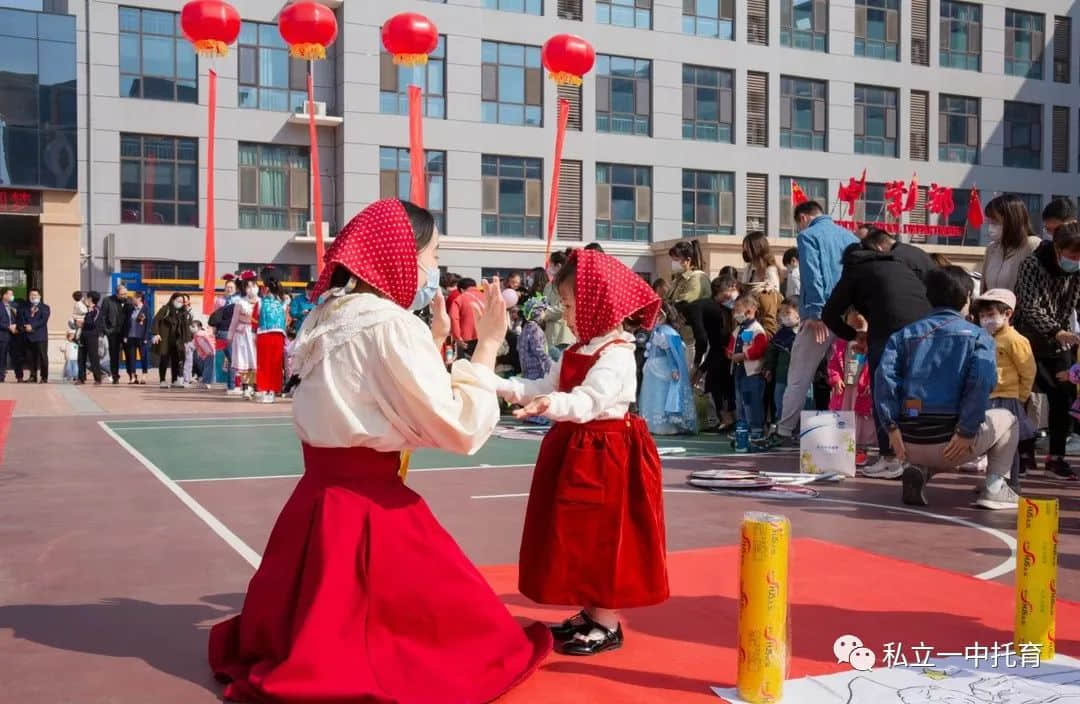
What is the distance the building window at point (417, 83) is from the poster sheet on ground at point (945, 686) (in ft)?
93.9

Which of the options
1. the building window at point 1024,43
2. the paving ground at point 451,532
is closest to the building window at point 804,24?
the building window at point 1024,43

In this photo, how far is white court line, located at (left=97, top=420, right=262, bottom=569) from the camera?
19.4 ft

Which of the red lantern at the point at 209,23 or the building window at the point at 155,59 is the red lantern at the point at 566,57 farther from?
the building window at the point at 155,59

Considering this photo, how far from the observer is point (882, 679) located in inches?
149

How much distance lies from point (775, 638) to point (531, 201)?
30224 millimetres

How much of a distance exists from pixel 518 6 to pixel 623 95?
13.9 feet

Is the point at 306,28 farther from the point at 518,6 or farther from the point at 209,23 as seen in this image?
the point at 518,6

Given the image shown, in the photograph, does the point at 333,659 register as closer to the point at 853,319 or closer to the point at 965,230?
the point at 853,319

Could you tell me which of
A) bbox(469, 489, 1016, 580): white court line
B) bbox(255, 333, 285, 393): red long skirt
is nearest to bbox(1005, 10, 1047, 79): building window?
bbox(255, 333, 285, 393): red long skirt

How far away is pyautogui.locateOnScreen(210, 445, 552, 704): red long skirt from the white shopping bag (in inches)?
215

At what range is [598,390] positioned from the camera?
13.5ft

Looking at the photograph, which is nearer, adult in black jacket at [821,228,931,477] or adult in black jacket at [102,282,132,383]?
adult in black jacket at [821,228,931,477]

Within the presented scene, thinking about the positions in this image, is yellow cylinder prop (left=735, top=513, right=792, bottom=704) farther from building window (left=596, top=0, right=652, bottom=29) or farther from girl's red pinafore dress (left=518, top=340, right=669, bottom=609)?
building window (left=596, top=0, right=652, bottom=29)

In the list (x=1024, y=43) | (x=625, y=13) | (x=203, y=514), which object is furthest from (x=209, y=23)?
(x=1024, y=43)
